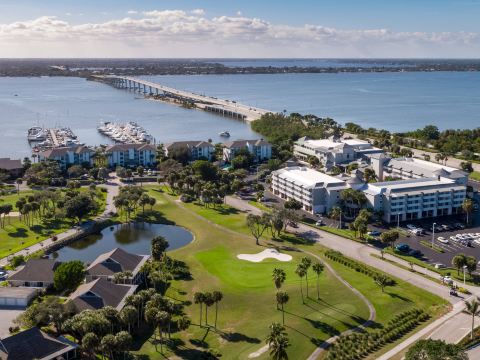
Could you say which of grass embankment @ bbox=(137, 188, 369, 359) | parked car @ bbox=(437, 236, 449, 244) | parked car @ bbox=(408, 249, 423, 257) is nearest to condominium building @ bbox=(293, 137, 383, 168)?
parked car @ bbox=(437, 236, 449, 244)

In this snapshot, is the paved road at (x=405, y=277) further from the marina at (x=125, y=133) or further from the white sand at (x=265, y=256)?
the marina at (x=125, y=133)

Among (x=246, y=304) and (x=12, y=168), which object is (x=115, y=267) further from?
(x=12, y=168)

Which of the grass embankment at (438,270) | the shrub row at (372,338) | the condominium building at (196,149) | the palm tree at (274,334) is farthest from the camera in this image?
the condominium building at (196,149)

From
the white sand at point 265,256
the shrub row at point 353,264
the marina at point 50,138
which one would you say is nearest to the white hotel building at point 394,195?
the shrub row at point 353,264

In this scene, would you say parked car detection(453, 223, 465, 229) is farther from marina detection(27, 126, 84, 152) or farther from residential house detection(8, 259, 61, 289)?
marina detection(27, 126, 84, 152)

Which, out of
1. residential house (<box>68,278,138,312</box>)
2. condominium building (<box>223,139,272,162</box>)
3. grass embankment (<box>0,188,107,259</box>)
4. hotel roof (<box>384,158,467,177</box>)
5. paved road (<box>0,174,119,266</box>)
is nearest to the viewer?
residential house (<box>68,278,138,312</box>)

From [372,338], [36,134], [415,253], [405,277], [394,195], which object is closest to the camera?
[372,338]

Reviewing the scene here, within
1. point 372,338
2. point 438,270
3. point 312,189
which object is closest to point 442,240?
point 438,270
